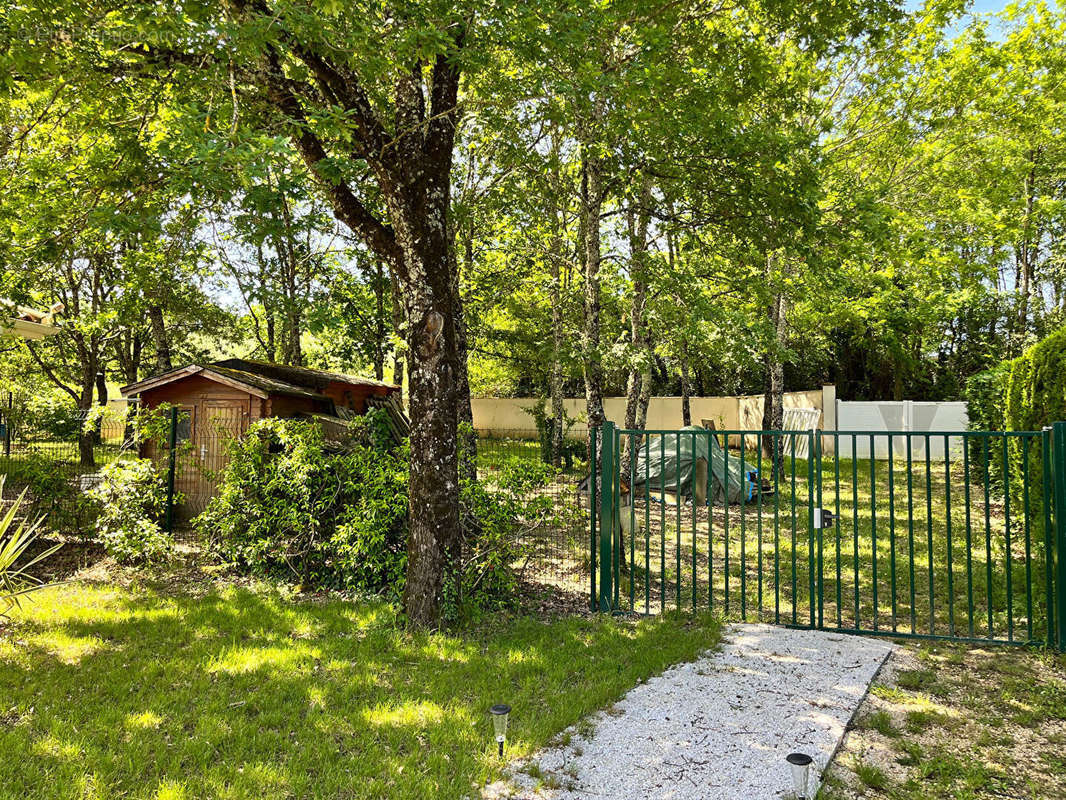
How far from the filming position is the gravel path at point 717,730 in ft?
8.94

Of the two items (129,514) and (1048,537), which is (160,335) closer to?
(129,514)

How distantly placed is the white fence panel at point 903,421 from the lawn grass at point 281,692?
14067 millimetres

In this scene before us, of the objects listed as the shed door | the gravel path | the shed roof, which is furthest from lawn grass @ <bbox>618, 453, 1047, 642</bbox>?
the shed door

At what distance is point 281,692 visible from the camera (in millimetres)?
3607

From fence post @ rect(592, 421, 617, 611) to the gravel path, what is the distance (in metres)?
1.09

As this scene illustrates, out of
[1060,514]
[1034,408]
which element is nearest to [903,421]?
[1034,408]

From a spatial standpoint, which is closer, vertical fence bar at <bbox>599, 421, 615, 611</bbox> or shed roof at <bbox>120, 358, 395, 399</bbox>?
vertical fence bar at <bbox>599, 421, 615, 611</bbox>

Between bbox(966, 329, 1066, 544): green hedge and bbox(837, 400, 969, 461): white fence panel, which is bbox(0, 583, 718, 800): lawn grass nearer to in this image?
Answer: bbox(966, 329, 1066, 544): green hedge

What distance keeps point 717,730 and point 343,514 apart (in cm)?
382

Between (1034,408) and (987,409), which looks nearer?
(1034,408)

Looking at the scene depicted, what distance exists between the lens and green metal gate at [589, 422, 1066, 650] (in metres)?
4.38

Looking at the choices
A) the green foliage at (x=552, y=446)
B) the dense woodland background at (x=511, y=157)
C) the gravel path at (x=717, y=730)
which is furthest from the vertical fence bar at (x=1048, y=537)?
the green foliage at (x=552, y=446)

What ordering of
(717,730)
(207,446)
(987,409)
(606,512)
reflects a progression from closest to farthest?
(717,730) < (606,512) < (207,446) < (987,409)

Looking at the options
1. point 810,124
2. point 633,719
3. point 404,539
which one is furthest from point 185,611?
point 810,124
